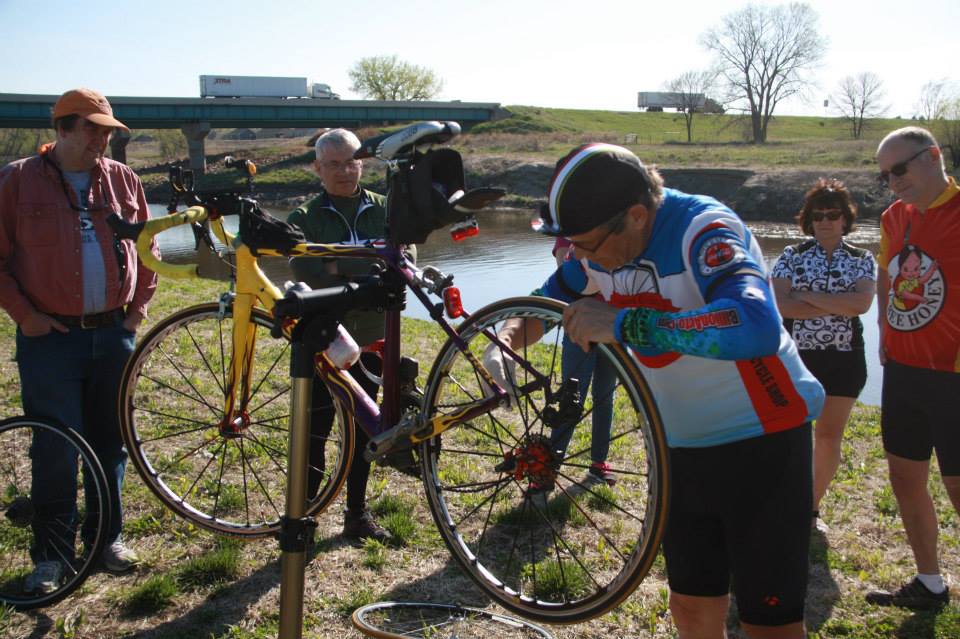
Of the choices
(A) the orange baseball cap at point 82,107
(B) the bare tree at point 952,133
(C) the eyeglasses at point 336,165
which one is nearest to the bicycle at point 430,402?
(A) the orange baseball cap at point 82,107

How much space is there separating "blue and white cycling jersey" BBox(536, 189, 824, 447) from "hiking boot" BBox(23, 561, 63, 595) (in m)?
3.05

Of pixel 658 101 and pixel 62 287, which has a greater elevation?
pixel 658 101

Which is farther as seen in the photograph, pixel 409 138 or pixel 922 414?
pixel 922 414

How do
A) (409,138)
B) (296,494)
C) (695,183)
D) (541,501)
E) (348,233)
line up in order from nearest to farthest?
1. (296,494)
2. (409,138)
3. (348,233)
4. (541,501)
5. (695,183)

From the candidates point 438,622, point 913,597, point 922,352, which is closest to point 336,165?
point 438,622

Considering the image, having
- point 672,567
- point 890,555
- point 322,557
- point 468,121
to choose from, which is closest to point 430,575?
point 322,557

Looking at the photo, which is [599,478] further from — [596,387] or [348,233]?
[348,233]

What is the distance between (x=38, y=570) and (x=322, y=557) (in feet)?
4.51

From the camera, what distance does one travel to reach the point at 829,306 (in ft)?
15.7

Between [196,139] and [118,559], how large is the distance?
215 feet

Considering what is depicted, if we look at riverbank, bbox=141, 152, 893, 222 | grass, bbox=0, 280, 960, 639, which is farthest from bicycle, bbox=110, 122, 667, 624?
riverbank, bbox=141, 152, 893, 222

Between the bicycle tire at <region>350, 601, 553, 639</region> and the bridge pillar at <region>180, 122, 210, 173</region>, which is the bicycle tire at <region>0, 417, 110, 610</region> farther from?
the bridge pillar at <region>180, 122, 210, 173</region>

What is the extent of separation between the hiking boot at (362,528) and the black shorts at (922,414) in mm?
2796

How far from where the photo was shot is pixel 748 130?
75438 millimetres
